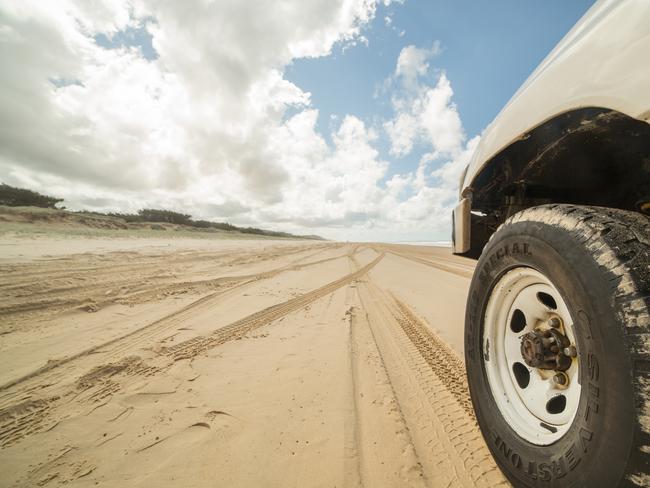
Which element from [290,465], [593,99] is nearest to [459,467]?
[290,465]

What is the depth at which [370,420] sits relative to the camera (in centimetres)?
176

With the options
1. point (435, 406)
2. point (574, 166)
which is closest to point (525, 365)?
point (435, 406)

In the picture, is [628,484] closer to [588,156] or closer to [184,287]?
[588,156]

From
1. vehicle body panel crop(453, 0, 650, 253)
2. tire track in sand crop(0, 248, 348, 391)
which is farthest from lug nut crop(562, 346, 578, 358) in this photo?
tire track in sand crop(0, 248, 348, 391)

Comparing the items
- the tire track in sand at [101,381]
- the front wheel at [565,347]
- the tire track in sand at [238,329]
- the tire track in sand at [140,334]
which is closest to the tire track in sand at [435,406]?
the front wheel at [565,347]

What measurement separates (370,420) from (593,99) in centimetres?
194

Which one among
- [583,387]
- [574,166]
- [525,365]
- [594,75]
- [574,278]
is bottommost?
[525,365]

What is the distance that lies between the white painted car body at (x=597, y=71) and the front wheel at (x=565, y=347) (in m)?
0.40

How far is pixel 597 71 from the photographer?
0.99m

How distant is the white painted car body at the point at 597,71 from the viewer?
0.87 metres

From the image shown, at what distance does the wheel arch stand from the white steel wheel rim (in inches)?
26.4

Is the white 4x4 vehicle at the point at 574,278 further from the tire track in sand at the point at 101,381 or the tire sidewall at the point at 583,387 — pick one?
the tire track in sand at the point at 101,381

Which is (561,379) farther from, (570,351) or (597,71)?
(597,71)

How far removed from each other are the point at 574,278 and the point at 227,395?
7.16 feet
